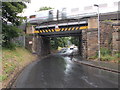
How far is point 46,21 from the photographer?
20750mm

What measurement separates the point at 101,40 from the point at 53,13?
33.4 feet

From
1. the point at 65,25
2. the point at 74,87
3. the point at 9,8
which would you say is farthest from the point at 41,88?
the point at 65,25

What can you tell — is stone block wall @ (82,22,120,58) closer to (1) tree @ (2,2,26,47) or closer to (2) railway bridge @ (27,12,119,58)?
(2) railway bridge @ (27,12,119,58)

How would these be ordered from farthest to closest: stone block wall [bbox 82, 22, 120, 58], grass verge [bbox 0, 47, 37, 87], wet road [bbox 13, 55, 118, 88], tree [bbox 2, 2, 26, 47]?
stone block wall [bbox 82, 22, 120, 58], tree [bbox 2, 2, 26, 47], grass verge [bbox 0, 47, 37, 87], wet road [bbox 13, 55, 118, 88]

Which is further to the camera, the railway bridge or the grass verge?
the railway bridge

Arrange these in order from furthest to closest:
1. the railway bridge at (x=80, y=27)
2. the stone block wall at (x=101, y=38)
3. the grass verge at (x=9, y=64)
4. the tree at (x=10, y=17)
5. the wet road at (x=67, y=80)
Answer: the railway bridge at (x=80, y=27)
the stone block wall at (x=101, y=38)
the tree at (x=10, y=17)
the grass verge at (x=9, y=64)
the wet road at (x=67, y=80)

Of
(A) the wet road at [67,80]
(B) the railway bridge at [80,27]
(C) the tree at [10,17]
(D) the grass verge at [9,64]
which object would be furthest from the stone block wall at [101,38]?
(C) the tree at [10,17]

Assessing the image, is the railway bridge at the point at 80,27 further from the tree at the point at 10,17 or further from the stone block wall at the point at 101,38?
the tree at the point at 10,17

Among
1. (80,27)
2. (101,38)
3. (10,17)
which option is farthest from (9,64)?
(101,38)

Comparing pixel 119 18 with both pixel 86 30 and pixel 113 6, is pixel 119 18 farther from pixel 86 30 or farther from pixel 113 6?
pixel 86 30

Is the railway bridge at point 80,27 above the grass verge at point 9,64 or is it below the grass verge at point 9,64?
above

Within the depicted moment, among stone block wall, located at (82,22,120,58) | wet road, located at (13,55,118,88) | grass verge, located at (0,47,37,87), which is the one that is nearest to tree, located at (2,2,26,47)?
grass verge, located at (0,47,37,87)

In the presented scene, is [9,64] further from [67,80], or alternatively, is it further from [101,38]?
[101,38]

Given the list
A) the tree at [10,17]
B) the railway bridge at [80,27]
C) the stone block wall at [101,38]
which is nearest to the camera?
the tree at [10,17]
